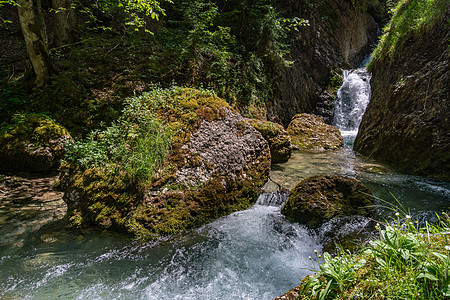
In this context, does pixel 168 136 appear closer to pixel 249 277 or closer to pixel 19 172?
→ pixel 249 277

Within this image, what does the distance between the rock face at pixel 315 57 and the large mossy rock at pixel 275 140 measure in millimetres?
3462

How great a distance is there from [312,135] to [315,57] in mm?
6729

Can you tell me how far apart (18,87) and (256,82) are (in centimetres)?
857

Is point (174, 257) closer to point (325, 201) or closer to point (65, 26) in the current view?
point (325, 201)

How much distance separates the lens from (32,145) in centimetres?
524

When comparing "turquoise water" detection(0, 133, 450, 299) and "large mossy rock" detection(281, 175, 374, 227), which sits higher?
"large mossy rock" detection(281, 175, 374, 227)

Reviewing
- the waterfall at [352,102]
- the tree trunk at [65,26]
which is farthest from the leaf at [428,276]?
the waterfall at [352,102]

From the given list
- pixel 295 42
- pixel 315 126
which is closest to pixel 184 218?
pixel 315 126

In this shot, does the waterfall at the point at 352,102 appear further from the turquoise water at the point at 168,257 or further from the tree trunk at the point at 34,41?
the tree trunk at the point at 34,41

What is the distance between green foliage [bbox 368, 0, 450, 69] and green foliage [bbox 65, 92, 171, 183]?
824 centimetres

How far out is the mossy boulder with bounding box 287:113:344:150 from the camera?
9.79 metres

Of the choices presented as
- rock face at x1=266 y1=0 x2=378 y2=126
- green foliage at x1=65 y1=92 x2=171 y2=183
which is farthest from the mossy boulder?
green foliage at x1=65 y1=92 x2=171 y2=183

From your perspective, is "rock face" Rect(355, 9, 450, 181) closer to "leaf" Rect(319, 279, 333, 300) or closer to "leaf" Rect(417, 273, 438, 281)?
"leaf" Rect(417, 273, 438, 281)

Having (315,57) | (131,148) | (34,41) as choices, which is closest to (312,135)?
(315,57)
